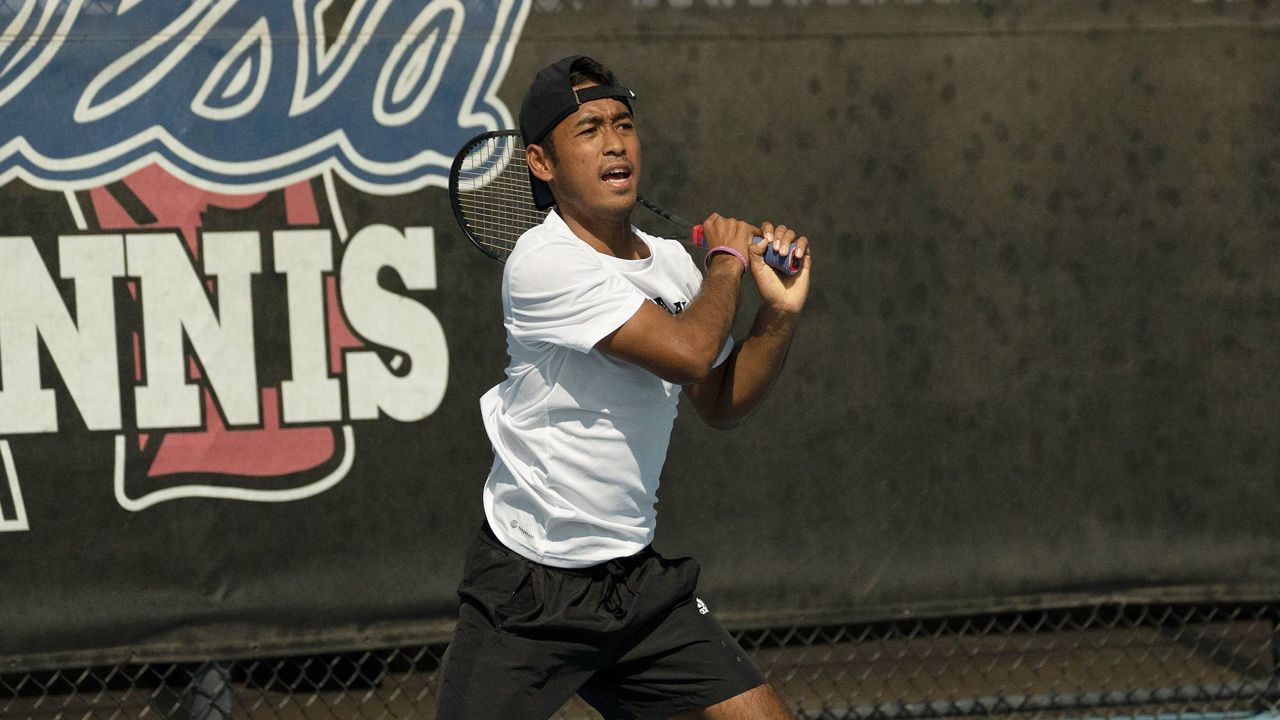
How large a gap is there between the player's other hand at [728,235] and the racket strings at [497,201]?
770 millimetres

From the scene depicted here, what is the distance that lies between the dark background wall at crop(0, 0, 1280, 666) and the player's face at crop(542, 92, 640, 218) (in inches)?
53.3

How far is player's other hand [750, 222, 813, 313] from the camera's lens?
2.74 m

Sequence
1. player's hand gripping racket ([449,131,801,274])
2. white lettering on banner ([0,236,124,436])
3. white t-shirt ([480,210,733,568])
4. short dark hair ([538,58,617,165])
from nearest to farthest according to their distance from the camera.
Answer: white t-shirt ([480,210,733,568]) < short dark hair ([538,58,617,165]) < player's hand gripping racket ([449,131,801,274]) < white lettering on banner ([0,236,124,436])

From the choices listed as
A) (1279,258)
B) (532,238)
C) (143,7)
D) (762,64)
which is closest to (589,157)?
(532,238)

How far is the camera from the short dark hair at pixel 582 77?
2.81m

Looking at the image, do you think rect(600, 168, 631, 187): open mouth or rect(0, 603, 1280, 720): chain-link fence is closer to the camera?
rect(600, 168, 631, 187): open mouth

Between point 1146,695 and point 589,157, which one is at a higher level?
point 589,157

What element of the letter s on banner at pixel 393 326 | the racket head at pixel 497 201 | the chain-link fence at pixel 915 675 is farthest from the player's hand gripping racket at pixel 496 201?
the chain-link fence at pixel 915 675

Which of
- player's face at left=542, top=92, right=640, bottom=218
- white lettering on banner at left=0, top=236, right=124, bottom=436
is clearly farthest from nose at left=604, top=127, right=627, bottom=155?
white lettering on banner at left=0, top=236, right=124, bottom=436

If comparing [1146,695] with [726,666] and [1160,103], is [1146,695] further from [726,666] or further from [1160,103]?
[726,666]

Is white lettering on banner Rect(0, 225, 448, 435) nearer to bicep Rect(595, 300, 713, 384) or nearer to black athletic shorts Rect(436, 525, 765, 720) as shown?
black athletic shorts Rect(436, 525, 765, 720)

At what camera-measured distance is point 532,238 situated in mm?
2756

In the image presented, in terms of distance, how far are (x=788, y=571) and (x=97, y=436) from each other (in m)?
1.94

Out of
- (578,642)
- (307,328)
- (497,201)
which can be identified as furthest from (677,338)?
(307,328)
